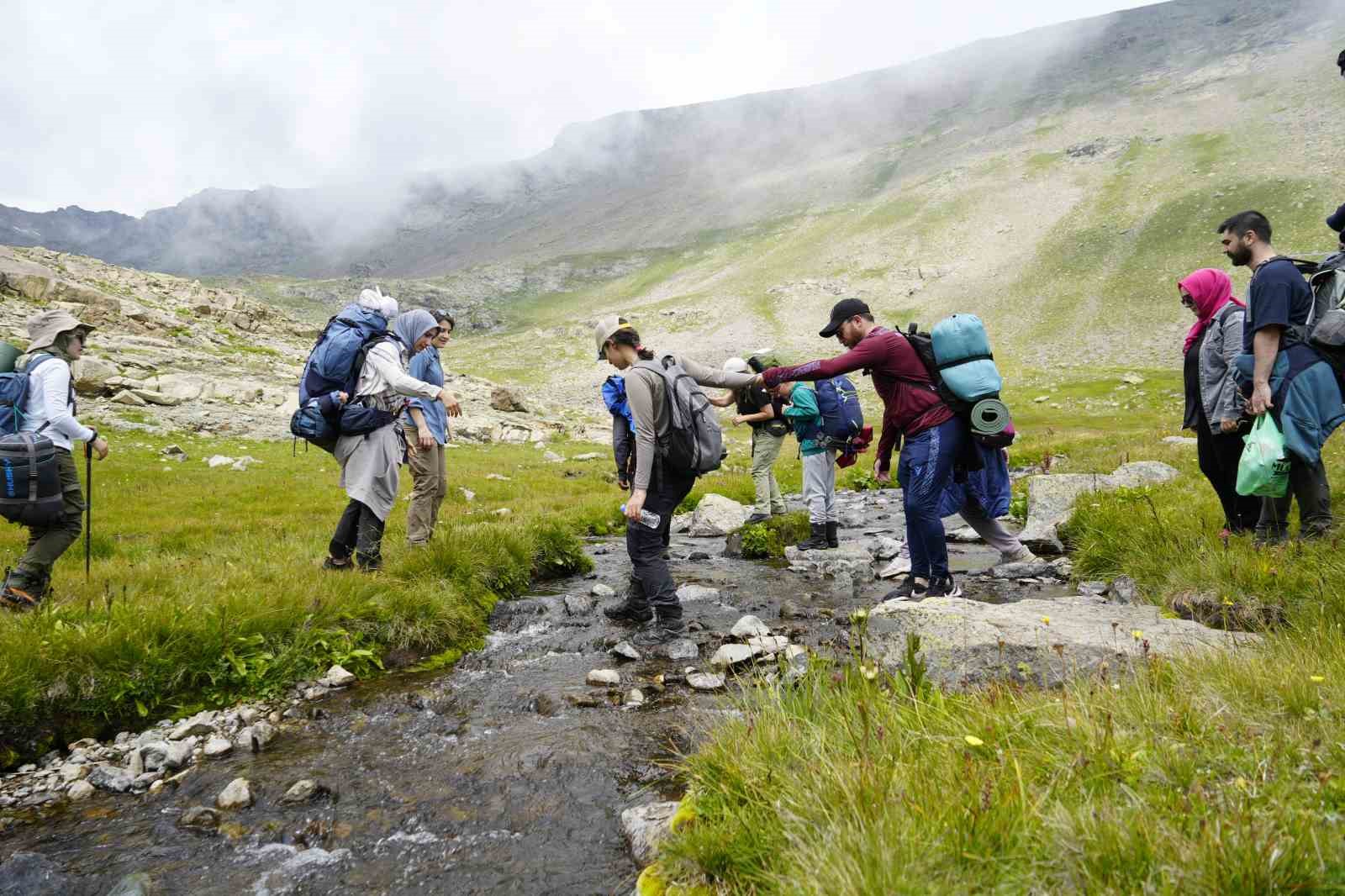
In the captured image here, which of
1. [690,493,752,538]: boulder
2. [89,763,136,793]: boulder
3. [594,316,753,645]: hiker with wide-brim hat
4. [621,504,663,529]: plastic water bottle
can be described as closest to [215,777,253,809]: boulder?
[89,763,136,793]: boulder

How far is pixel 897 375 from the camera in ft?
23.7

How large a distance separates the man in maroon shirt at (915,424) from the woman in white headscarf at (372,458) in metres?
4.19

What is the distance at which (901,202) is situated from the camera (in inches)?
5197

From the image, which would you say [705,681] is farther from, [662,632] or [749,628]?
[662,632]

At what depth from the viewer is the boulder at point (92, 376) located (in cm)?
2731

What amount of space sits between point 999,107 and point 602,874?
22789cm

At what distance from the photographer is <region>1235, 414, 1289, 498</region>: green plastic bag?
5789 millimetres

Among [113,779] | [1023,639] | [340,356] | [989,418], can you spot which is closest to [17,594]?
[113,779]

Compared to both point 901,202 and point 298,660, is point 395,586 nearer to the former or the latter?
point 298,660

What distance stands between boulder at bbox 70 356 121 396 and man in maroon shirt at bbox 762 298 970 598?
31.4 meters

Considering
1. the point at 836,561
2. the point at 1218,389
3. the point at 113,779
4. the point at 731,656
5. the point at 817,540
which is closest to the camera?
the point at 113,779

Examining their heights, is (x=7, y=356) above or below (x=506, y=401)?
above

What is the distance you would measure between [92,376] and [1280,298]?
35910 mm

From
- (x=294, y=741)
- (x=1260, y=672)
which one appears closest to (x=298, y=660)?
(x=294, y=741)
